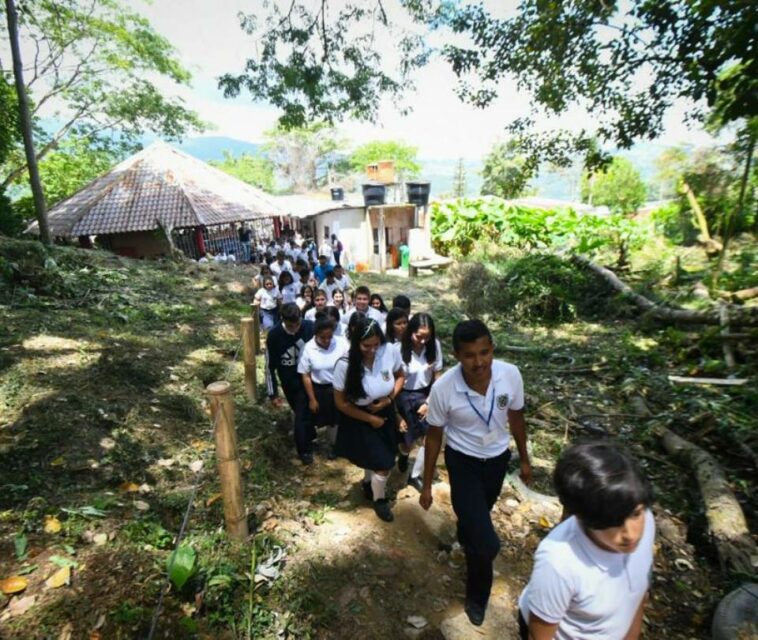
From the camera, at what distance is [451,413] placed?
8.29 feet

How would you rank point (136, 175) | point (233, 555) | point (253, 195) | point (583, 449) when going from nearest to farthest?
point (583, 449), point (233, 555), point (136, 175), point (253, 195)

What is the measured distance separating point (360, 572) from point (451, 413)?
1355mm

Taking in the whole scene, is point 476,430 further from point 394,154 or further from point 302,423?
point 394,154

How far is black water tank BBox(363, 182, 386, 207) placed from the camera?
2131cm

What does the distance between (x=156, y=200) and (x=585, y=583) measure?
654 inches

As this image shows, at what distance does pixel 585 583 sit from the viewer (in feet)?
4.68

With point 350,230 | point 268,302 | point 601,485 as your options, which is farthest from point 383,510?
point 350,230

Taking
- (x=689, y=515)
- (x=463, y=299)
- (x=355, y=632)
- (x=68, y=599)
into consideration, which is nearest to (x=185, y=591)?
(x=68, y=599)

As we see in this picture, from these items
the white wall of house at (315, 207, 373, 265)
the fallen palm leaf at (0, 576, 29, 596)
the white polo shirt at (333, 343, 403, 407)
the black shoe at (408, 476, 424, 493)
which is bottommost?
the black shoe at (408, 476, 424, 493)

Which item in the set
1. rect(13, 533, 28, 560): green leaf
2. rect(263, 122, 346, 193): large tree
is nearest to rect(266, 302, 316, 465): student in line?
rect(13, 533, 28, 560): green leaf

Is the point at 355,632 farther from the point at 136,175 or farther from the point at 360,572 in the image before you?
the point at 136,175

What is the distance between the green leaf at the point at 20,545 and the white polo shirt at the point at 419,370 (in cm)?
269

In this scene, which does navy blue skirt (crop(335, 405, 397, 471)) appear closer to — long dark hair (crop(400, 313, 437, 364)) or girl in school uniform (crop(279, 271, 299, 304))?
long dark hair (crop(400, 313, 437, 364))

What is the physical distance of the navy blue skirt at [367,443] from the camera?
130 inches
